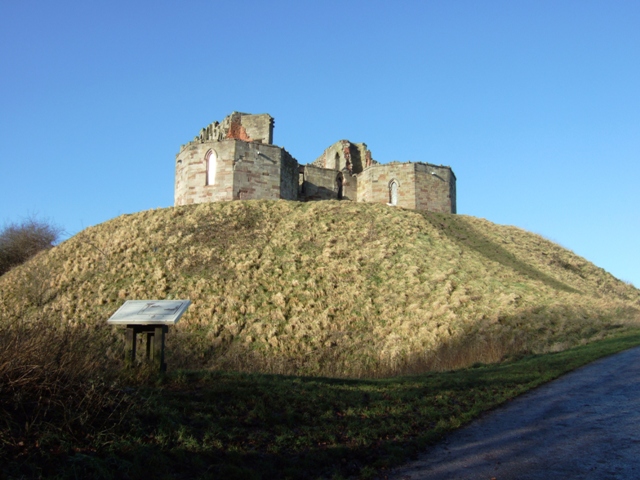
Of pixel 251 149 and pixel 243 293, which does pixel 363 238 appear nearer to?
pixel 243 293

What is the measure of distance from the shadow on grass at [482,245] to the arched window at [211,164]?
643 inches

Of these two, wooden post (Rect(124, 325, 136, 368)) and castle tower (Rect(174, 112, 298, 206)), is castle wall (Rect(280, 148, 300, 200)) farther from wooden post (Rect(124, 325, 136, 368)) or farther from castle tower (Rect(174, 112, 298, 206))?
wooden post (Rect(124, 325, 136, 368))

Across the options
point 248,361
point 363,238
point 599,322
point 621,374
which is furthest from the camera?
point 363,238

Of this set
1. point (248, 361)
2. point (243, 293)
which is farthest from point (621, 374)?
point (243, 293)

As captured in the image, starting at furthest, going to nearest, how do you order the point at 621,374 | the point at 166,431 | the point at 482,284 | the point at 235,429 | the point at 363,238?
the point at 363,238
the point at 482,284
the point at 621,374
the point at 235,429
the point at 166,431

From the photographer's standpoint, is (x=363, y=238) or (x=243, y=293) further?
(x=363, y=238)

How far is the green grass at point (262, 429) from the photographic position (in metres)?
6.80

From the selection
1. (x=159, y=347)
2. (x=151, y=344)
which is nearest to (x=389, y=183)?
(x=151, y=344)

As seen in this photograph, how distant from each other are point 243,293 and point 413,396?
15.1m

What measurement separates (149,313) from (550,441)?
26.7 feet

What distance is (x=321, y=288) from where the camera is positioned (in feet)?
86.2

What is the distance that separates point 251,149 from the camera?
1613 inches

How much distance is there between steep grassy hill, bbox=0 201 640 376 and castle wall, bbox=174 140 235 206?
399 centimetres

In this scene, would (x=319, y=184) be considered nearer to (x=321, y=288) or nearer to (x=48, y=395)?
(x=321, y=288)
